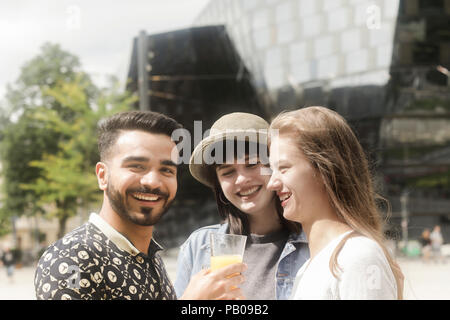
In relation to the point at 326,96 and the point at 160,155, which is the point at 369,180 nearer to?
the point at 160,155

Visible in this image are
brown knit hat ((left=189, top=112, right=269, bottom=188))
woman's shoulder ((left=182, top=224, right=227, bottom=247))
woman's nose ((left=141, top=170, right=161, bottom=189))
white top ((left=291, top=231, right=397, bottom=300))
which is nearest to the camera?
white top ((left=291, top=231, right=397, bottom=300))

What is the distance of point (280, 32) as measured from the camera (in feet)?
36.2

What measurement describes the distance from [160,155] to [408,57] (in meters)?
11.2

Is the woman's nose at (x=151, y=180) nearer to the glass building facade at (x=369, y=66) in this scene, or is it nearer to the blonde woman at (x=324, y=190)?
the blonde woman at (x=324, y=190)

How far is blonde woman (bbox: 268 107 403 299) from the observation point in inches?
48.2

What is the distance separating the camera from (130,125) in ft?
4.47

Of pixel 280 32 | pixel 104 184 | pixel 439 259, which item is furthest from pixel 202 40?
pixel 104 184

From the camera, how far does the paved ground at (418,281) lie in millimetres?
4784

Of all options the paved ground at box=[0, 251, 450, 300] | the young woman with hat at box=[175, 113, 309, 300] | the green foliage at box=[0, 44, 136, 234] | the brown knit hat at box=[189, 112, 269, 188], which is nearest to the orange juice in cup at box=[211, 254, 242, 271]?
the young woman with hat at box=[175, 113, 309, 300]

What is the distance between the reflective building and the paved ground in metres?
0.95

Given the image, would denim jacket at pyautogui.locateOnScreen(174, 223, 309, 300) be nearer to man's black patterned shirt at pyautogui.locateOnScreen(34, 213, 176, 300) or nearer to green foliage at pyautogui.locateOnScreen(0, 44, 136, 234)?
man's black patterned shirt at pyautogui.locateOnScreen(34, 213, 176, 300)

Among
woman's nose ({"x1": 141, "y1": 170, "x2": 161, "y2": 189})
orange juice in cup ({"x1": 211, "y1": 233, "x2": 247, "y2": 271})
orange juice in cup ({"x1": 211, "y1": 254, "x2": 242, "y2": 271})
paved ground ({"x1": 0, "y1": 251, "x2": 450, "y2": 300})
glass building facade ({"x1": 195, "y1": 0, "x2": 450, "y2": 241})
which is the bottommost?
paved ground ({"x1": 0, "y1": 251, "x2": 450, "y2": 300})
